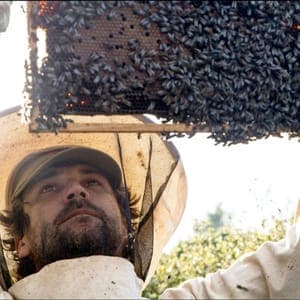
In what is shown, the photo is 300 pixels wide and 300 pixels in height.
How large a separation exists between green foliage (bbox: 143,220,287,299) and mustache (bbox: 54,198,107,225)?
3.00 m

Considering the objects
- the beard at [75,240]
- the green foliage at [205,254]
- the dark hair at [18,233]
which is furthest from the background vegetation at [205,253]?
the beard at [75,240]

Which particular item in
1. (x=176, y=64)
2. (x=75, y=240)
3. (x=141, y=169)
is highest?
(x=176, y=64)

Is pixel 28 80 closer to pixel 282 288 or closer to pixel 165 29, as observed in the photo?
pixel 165 29

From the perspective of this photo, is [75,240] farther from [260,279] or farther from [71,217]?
[260,279]

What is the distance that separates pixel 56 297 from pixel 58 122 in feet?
2.63

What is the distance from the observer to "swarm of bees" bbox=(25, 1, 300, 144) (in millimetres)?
2734

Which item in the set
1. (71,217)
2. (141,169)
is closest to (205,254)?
(141,169)

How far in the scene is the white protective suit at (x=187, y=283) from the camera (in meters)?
3.25

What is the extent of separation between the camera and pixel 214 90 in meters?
2.86

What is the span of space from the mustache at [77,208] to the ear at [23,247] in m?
0.22

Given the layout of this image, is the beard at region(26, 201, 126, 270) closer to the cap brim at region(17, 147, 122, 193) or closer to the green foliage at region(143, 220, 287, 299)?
the cap brim at region(17, 147, 122, 193)

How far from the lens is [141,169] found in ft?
13.3

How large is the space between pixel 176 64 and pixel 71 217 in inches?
42.7

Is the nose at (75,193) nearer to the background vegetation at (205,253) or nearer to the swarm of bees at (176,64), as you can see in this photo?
the swarm of bees at (176,64)
